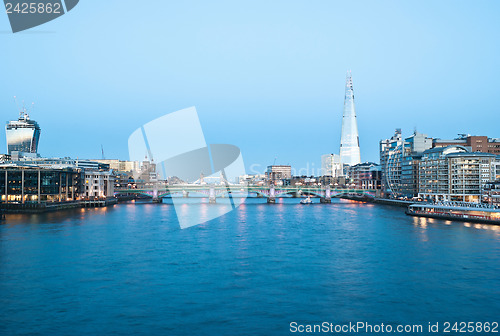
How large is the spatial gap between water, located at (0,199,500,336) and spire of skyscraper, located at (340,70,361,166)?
517ft

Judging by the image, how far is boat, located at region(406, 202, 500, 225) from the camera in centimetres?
4740

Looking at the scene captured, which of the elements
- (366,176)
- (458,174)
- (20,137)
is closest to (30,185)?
(458,174)

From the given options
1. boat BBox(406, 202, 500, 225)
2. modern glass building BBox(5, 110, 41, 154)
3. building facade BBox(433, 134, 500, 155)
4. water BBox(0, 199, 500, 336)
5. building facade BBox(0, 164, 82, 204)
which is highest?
modern glass building BBox(5, 110, 41, 154)

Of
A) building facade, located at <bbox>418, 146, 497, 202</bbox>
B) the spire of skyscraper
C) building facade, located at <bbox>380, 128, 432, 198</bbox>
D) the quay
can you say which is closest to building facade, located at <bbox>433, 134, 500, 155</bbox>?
building facade, located at <bbox>380, 128, 432, 198</bbox>

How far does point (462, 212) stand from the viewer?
52094mm

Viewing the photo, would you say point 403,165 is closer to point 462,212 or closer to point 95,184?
point 462,212

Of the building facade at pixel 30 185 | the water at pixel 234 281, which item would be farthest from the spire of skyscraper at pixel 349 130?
the water at pixel 234 281

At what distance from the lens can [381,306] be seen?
17891mm

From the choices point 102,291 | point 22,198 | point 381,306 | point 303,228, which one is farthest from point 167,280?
point 22,198

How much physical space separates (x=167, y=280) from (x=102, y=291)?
314 centimetres

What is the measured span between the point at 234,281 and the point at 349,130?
178342mm

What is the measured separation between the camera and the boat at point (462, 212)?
4740 cm

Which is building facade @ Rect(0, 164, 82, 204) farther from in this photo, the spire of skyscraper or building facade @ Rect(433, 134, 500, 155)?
the spire of skyscraper

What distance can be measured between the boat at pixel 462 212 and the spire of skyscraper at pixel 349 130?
437ft
